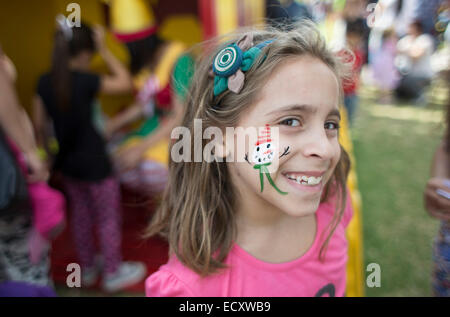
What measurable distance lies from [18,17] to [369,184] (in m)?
3.16

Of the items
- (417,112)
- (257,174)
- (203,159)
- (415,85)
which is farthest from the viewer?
(415,85)

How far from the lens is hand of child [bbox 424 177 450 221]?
Answer: 89 cm

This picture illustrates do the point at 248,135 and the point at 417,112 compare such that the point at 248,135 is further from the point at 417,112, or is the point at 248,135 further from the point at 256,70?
the point at 417,112

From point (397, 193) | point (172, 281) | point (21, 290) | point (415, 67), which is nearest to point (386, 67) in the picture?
point (415, 67)

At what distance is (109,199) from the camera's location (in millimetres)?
1881

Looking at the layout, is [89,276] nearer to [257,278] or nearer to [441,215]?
[257,278]

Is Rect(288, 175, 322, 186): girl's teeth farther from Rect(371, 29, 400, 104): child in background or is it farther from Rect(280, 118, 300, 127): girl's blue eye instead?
Rect(371, 29, 400, 104): child in background

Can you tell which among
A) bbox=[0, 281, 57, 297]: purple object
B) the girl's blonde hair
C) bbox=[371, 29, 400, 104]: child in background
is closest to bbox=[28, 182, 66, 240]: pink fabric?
bbox=[0, 281, 57, 297]: purple object

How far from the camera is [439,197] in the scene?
2.95ft

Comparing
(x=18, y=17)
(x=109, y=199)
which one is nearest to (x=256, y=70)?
(x=109, y=199)

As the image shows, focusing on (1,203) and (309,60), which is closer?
(309,60)

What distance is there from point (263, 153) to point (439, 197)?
0.55m

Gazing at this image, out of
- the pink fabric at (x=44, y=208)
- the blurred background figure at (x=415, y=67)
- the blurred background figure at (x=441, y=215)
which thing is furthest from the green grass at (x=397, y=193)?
the pink fabric at (x=44, y=208)

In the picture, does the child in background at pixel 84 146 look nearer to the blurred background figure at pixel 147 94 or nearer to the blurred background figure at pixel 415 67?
the blurred background figure at pixel 147 94
